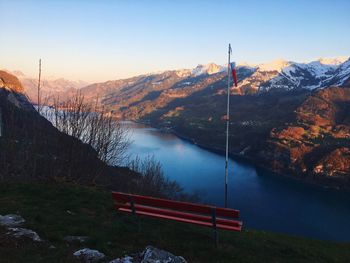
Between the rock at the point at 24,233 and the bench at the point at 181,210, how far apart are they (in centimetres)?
371

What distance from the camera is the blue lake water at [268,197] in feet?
304

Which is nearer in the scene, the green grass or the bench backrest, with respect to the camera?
the green grass

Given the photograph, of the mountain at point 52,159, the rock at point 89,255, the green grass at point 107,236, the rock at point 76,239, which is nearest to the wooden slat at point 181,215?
the green grass at point 107,236

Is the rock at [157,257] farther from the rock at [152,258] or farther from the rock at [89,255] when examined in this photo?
the rock at [89,255]

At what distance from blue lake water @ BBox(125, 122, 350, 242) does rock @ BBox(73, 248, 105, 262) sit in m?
76.8

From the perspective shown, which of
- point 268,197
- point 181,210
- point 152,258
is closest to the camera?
point 152,258

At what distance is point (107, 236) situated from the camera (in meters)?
13.8

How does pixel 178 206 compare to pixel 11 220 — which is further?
pixel 11 220

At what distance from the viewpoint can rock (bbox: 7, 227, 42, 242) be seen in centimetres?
1266

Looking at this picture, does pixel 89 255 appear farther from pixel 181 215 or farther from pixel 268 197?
pixel 268 197

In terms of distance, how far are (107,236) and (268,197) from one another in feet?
361

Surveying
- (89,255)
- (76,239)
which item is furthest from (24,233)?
(89,255)

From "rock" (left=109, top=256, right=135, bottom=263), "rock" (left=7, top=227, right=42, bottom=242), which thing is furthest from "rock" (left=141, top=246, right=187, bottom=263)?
"rock" (left=7, top=227, right=42, bottom=242)

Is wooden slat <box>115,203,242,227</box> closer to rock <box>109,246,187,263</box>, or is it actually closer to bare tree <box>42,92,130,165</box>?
rock <box>109,246,187,263</box>
